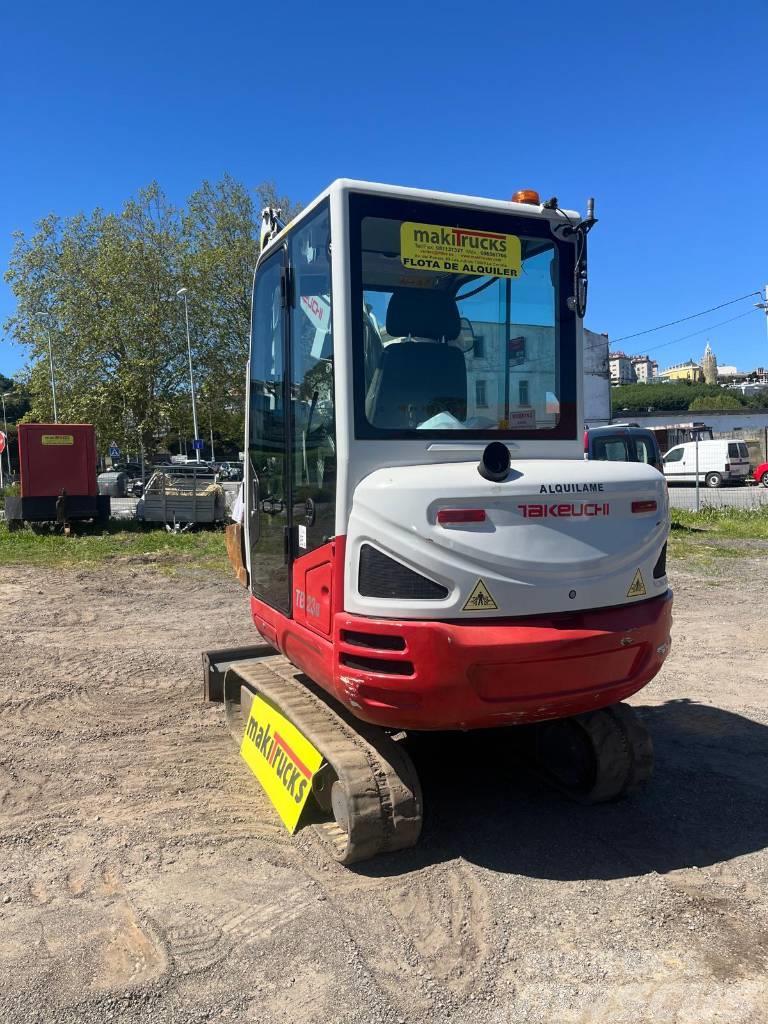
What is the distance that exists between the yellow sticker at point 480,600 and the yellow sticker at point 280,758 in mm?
1134

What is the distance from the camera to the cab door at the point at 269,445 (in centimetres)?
416

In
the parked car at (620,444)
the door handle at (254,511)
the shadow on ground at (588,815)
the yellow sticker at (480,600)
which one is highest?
the parked car at (620,444)

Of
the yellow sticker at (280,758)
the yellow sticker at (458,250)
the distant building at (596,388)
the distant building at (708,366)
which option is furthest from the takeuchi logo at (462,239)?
the distant building at (708,366)

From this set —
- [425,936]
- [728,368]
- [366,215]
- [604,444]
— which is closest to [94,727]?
[425,936]

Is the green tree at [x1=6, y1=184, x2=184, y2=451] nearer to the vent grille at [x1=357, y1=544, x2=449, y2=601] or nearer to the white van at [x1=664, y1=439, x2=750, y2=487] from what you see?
the white van at [x1=664, y1=439, x2=750, y2=487]

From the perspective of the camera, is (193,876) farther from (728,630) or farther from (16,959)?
(728,630)

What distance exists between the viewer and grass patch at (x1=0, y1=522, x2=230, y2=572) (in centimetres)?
1326

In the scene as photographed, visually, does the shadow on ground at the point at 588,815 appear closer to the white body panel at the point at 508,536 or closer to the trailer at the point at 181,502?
the white body panel at the point at 508,536

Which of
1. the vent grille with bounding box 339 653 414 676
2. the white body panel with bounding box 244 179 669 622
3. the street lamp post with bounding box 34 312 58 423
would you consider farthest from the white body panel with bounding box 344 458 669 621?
the street lamp post with bounding box 34 312 58 423

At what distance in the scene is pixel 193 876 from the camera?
11.6ft

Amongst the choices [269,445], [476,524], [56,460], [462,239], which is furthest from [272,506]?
[56,460]

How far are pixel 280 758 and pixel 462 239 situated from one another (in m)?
2.80

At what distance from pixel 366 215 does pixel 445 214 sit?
17.4 inches

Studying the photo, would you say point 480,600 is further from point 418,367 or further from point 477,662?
point 418,367
